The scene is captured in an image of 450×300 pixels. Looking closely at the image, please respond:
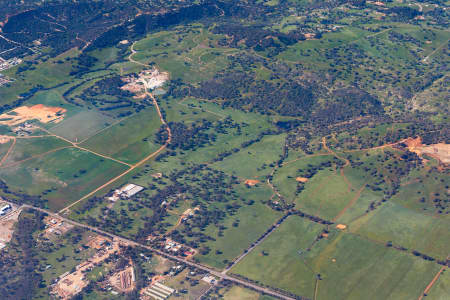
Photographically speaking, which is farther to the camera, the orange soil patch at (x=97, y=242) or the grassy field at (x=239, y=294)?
the orange soil patch at (x=97, y=242)

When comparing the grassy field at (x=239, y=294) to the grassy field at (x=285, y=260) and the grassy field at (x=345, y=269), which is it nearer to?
the grassy field at (x=285, y=260)

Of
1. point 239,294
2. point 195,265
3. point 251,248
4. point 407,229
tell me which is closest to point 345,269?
point 407,229

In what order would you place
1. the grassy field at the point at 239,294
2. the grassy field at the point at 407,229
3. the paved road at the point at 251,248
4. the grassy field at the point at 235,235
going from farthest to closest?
the grassy field at the point at 407,229 < the grassy field at the point at 235,235 < the paved road at the point at 251,248 < the grassy field at the point at 239,294

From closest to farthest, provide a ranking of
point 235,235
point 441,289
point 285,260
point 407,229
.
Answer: point 441,289 → point 285,260 → point 407,229 → point 235,235

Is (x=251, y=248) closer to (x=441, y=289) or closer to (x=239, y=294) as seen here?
(x=239, y=294)

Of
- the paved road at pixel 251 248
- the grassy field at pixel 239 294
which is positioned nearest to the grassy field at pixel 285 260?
the paved road at pixel 251 248

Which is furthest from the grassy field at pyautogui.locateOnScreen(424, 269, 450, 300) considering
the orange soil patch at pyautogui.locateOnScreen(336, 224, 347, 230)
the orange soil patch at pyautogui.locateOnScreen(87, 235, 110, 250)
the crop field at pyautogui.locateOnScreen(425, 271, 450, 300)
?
the orange soil patch at pyautogui.locateOnScreen(87, 235, 110, 250)

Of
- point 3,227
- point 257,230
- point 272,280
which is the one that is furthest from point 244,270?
point 3,227

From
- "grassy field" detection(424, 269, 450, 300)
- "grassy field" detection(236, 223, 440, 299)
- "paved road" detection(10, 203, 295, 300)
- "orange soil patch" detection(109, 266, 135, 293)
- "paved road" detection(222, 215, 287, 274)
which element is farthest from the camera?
"paved road" detection(222, 215, 287, 274)

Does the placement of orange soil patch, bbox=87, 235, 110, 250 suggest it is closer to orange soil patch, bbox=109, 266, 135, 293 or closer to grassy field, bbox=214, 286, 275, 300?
orange soil patch, bbox=109, 266, 135, 293

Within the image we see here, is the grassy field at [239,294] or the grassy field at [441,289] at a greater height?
the grassy field at [239,294]

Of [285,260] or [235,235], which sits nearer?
[285,260]

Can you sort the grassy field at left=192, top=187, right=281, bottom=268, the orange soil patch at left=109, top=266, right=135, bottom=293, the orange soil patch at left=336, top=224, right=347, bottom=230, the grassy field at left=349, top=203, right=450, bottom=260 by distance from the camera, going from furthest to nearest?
1. the orange soil patch at left=336, top=224, right=347, bottom=230
2. the grassy field at left=349, top=203, right=450, bottom=260
3. the grassy field at left=192, top=187, right=281, bottom=268
4. the orange soil patch at left=109, top=266, right=135, bottom=293
